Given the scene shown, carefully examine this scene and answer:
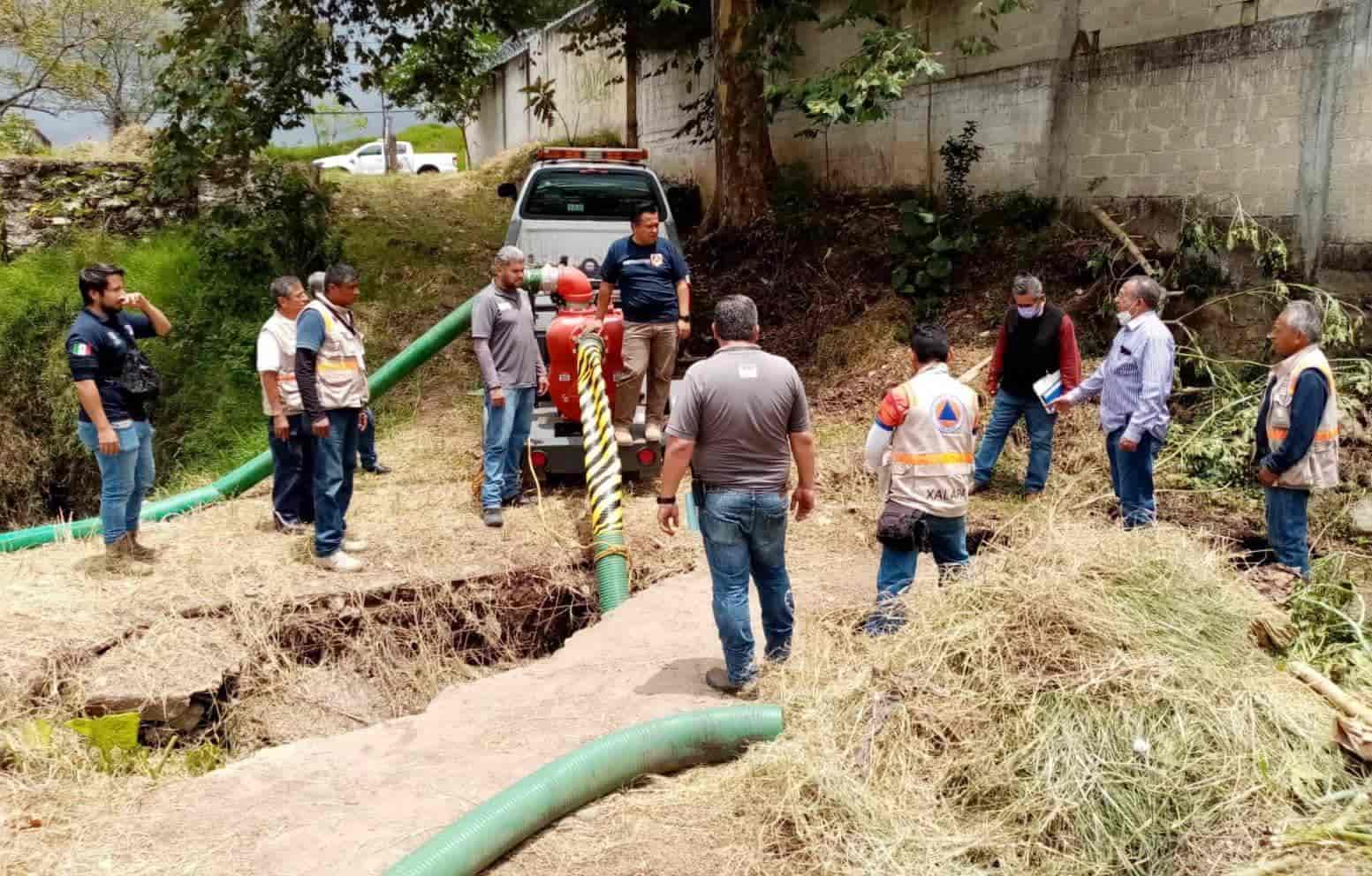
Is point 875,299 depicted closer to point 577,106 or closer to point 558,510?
point 558,510

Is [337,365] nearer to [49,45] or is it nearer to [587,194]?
[587,194]

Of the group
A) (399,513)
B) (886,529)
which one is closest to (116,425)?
(399,513)

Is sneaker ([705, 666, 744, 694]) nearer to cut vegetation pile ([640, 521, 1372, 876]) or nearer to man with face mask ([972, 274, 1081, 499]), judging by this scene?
cut vegetation pile ([640, 521, 1372, 876])

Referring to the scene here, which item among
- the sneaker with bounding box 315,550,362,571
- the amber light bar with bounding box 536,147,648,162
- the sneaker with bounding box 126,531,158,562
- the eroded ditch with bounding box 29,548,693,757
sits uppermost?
the amber light bar with bounding box 536,147,648,162

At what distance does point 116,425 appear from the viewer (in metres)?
5.82

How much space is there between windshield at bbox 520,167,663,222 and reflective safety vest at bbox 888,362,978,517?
5.45 metres

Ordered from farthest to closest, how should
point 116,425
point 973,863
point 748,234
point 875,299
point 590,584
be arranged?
point 748,234 < point 875,299 < point 590,584 < point 116,425 < point 973,863

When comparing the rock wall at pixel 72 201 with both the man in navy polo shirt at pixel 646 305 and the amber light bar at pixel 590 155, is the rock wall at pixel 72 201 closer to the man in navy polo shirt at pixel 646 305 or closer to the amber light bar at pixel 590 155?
the amber light bar at pixel 590 155

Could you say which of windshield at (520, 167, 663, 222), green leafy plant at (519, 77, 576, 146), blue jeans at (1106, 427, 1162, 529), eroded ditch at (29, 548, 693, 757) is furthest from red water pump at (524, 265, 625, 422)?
green leafy plant at (519, 77, 576, 146)

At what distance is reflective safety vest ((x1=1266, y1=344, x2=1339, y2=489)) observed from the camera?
16.5 ft

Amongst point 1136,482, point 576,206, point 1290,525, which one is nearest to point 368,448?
point 576,206

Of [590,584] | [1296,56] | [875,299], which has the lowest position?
[590,584]

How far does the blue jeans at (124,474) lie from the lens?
19.2 ft

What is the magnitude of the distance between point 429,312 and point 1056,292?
7166mm
